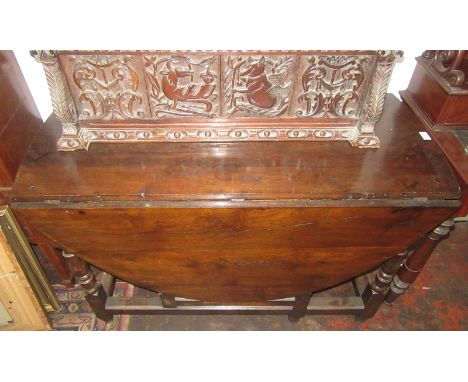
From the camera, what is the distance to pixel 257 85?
105 cm

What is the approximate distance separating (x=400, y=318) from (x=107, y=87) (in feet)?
5.19

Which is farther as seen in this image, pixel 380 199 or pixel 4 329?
pixel 4 329

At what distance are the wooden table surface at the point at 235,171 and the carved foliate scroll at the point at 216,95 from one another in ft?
0.14

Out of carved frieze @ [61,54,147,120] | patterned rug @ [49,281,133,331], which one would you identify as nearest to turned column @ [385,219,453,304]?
carved frieze @ [61,54,147,120]

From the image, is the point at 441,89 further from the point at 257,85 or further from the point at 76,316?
the point at 76,316

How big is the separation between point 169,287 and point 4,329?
0.82 meters

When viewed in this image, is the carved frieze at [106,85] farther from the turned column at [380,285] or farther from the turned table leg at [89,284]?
the turned column at [380,285]

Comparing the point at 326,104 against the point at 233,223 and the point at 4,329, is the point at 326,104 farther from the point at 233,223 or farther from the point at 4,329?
the point at 4,329

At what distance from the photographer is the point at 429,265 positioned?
73.9 inches

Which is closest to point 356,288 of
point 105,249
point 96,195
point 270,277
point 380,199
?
point 270,277

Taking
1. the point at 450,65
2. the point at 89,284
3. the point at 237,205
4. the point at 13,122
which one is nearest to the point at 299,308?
the point at 237,205

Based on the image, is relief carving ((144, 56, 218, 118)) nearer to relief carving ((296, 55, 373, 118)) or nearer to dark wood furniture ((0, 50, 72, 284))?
relief carving ((296, 55, 373, 118))

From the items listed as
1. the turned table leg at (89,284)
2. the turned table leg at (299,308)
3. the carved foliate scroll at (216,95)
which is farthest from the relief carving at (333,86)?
the turned table leg at (89,284)

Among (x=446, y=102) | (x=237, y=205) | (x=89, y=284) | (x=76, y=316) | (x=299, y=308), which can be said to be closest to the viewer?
(x=237, y=205)
